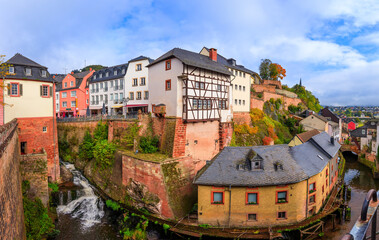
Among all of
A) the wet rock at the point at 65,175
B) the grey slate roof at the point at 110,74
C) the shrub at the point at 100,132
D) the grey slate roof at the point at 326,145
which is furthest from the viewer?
the grey slate roof at the point at 110,74

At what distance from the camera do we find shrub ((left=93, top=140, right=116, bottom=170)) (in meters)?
24.9

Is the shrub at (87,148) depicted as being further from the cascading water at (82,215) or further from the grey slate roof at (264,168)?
the grey slate roof at (264,168)

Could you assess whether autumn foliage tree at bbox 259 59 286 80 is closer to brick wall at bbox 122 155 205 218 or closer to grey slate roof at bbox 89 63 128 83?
grey slate roof at bbox 89 63 128 83

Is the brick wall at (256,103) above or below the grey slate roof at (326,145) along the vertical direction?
above

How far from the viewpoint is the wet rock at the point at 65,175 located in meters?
25.3

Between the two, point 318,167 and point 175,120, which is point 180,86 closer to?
point 175,120

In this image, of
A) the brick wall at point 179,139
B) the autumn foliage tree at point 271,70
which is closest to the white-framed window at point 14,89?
the brick wall at point 179,139

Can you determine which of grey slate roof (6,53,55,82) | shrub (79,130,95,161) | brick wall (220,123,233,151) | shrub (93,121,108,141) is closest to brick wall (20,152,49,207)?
shrub (79,130,95,161)

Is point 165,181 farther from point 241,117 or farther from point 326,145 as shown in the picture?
point 241,117

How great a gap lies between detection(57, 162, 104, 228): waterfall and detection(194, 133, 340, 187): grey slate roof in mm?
10159

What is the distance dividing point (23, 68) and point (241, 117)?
28.3 metres

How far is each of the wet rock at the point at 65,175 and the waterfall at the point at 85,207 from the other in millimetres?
1107

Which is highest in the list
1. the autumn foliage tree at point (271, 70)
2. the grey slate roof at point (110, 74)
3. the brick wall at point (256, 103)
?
the autumn foliage tree at point (271, 70)

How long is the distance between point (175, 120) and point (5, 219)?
15423 millimetres
